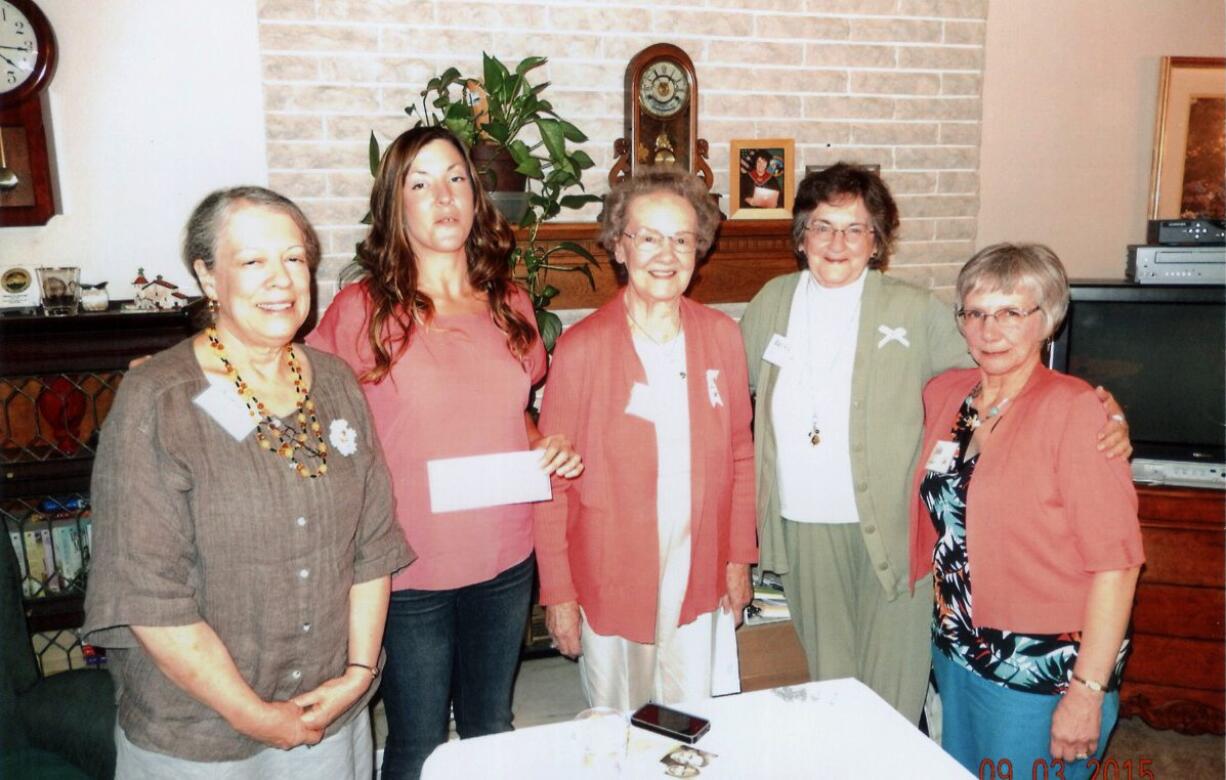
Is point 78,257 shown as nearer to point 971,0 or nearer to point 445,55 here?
point 445,55

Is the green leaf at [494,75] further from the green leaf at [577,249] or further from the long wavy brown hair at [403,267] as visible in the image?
the long wavy brown hair at [403,267]

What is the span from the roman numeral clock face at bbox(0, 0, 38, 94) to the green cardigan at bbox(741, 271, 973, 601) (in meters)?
2.51

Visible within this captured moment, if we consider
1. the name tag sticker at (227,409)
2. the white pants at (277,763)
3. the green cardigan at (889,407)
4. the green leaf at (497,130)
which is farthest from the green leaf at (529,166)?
the white pants at (277,763)

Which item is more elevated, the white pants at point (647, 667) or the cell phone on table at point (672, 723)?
the cell phone on table at point (672, 723)

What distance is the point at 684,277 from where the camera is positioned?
2018 mm

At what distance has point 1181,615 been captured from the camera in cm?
288

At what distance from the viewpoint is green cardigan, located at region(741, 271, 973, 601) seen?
2109 mm

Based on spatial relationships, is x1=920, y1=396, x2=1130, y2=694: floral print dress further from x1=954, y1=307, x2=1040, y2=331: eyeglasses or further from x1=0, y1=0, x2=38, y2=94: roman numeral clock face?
x1=0, y1=0, x2=38, y2=94: roman numeral clock face

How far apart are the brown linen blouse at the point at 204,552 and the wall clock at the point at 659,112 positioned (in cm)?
194

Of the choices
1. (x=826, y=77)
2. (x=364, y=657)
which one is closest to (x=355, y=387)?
(x=364, y=657)

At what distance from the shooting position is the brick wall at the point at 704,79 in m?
2.91

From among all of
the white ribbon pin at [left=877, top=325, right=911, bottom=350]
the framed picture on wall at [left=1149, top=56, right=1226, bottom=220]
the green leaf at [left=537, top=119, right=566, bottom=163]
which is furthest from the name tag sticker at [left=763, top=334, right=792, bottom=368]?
the framed picture on wall at [left=1149, top=56, right=1226, bottom=220]

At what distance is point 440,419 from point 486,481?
0.16m

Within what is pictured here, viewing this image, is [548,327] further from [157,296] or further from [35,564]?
[35,564]
